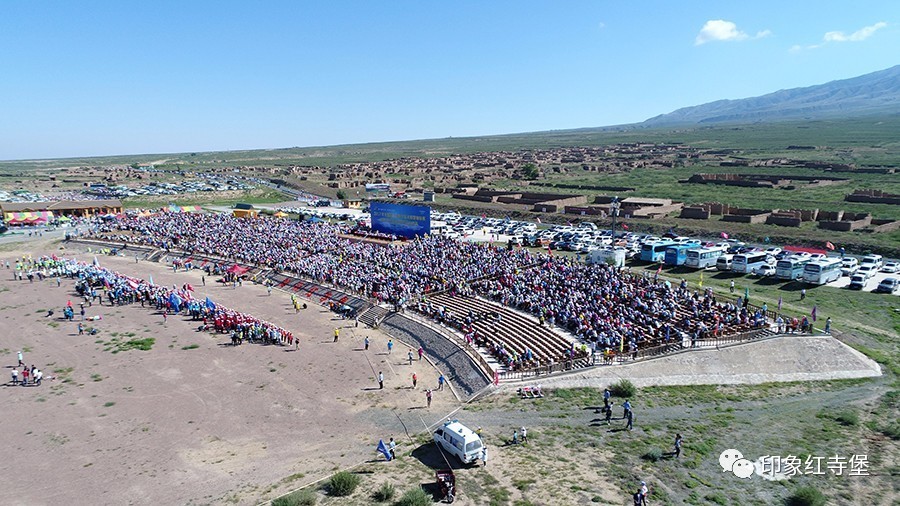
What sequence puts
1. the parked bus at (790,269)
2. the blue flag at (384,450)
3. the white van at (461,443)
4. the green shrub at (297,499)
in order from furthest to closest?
1. the parked bus at (790,269)
2. the blue flag at (384,450)
3. the white van at (461,443)
4. the green shrub at (297,499)

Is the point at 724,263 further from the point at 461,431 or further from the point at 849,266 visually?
the point at 461,431

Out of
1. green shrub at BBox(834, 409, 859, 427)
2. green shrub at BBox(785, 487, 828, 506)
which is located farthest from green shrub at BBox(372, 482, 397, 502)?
green shrub at BBox(834, 409, 859, 427)

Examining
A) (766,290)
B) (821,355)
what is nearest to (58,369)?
(821,355)

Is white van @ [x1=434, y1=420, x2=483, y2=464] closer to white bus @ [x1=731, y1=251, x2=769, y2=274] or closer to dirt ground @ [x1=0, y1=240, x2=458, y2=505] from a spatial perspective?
dirt ground @ [x1=0, y1=240, x2=458, y2=505]

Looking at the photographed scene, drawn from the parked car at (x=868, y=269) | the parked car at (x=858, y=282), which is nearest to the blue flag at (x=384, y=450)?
the parked car at (x=858, y=282)

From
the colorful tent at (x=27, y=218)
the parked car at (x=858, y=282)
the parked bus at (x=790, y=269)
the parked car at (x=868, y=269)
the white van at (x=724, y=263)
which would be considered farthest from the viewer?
the colorful tent at (x=27, y=218)

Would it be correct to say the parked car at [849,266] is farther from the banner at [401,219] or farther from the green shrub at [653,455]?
the banner at [401,219]

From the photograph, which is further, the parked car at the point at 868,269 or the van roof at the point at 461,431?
the parked car at the point at 868,269

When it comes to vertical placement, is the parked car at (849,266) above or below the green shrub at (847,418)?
above

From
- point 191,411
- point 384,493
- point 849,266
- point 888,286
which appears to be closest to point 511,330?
point 384,493
